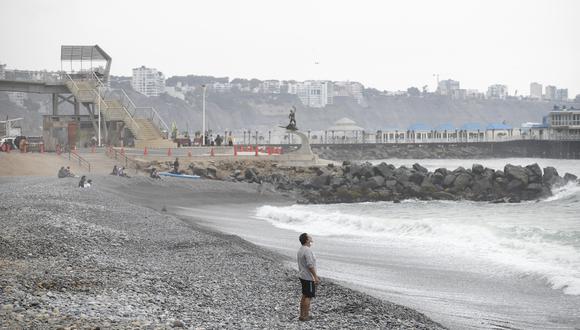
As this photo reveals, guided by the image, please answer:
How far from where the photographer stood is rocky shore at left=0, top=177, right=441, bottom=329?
10.6 m

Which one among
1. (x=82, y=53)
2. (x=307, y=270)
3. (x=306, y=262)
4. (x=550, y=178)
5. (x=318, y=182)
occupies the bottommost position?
(x=318, y=182)

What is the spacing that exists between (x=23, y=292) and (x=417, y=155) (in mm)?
95671

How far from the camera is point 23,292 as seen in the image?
11.0 metres

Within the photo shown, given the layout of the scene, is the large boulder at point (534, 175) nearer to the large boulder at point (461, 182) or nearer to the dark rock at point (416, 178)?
the large boulder at point (461, 182)

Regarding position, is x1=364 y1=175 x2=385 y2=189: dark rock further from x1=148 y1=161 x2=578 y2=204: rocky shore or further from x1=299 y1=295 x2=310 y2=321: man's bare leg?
x1=299 y1=295 x2=310 y2=321: man's bare leg

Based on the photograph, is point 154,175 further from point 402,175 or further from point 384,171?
point 402,175

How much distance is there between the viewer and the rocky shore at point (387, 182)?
40750 millimetres

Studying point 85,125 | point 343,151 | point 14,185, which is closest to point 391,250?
point 14,185

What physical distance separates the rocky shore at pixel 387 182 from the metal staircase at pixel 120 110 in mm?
7928

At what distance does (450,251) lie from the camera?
2220 cm

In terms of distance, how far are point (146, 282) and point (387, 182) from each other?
30124 mm

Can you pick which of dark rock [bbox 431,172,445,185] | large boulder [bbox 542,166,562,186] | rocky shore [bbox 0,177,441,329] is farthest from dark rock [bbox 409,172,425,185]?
rocky shore [bbox 0,177,441,329]

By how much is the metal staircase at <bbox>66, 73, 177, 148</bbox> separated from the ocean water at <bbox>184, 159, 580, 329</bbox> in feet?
58.8

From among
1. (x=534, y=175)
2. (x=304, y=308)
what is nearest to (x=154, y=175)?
(x=534, y=175)
